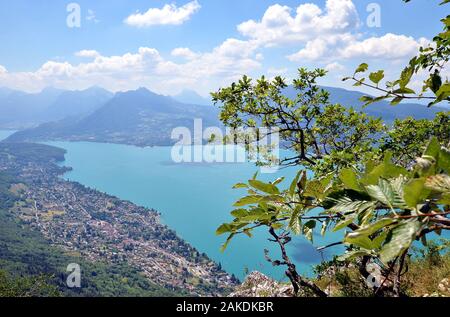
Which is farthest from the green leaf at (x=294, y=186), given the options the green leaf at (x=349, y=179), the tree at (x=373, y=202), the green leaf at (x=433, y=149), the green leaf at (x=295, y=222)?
the green leaf at (x=433, y=149)

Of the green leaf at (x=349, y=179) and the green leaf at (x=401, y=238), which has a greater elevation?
the green leaf at (x=349, y=179)

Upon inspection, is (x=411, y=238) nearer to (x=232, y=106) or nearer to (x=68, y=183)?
(x=232, y=106)

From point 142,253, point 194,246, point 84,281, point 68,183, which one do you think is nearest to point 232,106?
point 84,281

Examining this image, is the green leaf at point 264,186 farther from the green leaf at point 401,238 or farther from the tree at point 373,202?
the green leaf at point 401,238

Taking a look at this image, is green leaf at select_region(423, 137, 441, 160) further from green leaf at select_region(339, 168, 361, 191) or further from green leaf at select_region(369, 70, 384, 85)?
green leaf at select_region(369, 70, 384, 85)

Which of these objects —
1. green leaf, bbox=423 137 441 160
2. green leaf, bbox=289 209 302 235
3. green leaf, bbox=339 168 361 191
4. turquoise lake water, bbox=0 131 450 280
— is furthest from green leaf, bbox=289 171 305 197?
turquoise lake water, bbox=0 131 450 280
